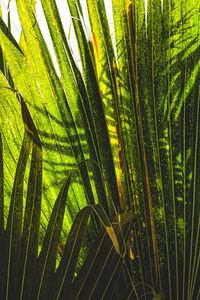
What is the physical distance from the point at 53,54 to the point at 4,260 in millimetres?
382

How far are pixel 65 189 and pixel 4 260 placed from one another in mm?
127

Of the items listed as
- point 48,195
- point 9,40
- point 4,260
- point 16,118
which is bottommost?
point 4,260

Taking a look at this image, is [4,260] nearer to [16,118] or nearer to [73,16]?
[16,118]

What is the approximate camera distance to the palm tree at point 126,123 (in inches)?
33.3

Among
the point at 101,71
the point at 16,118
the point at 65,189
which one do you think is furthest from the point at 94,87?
the point at 65,189

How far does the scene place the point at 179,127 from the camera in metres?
0.85

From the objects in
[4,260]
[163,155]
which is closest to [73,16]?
[163,155]

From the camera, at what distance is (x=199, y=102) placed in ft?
2.75

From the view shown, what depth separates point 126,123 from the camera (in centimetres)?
89

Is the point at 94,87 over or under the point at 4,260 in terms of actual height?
over

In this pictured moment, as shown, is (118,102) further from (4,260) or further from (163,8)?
(4,260)

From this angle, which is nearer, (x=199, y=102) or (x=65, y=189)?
(x=65, y=189)

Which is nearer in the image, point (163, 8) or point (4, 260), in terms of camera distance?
point (4, 260)

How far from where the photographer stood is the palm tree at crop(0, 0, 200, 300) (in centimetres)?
85
